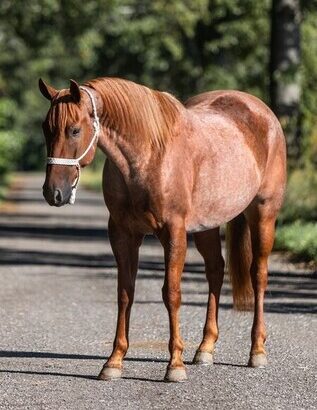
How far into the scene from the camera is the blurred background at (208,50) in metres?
24.2

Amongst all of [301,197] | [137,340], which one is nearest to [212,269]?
[137,340]

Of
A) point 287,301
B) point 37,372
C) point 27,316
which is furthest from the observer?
point 287,301

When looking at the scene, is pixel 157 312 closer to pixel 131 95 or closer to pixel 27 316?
pixel 27 316

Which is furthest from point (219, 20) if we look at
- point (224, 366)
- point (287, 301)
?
point (224, 366)

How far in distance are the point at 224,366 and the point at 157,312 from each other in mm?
3439

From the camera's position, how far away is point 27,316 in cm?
1267

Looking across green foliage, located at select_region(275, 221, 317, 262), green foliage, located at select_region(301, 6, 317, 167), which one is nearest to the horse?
green foliage, located at select_region(275, 221, 317, 262)

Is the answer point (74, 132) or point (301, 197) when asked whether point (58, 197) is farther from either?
point (301, 197)

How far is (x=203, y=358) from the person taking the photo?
9672mm

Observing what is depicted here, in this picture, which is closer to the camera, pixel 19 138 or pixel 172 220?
pixel 172 220

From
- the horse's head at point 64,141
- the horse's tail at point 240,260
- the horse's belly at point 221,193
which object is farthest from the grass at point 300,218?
the horse's head at point 64,141

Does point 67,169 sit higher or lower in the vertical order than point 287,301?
higher

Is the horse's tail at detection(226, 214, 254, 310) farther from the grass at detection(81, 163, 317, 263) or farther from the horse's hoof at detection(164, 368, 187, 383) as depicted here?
the grass at detection(81, 163, 317, 263)

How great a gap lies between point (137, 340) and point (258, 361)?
163 centimetres
